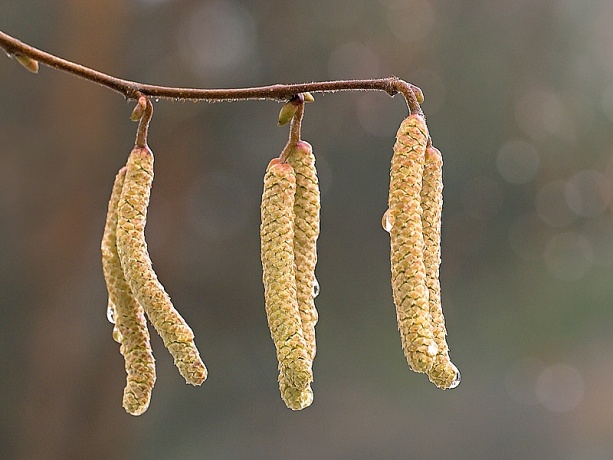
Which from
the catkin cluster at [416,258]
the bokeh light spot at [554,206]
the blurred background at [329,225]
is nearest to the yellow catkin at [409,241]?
the catkin cluster at [416,258]

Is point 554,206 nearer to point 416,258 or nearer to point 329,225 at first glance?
point 329,225

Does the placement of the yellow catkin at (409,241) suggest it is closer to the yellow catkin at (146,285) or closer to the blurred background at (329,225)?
the yellow catkin at (146,285)

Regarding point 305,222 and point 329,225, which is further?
point 329,225

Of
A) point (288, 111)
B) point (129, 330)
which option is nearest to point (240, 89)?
point (288, 111)

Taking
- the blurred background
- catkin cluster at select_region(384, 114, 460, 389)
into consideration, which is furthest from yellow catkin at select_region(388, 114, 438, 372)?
the blurred background

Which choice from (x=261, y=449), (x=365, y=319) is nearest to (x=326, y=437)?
(x=261, y=449)

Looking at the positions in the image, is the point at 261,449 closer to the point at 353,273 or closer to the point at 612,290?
the point at 353,273

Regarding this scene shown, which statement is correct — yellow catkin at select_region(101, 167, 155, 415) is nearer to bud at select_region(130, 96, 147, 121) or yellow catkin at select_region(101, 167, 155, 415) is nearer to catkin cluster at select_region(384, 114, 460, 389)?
bud at select_region(130, 96, 147, 121)
